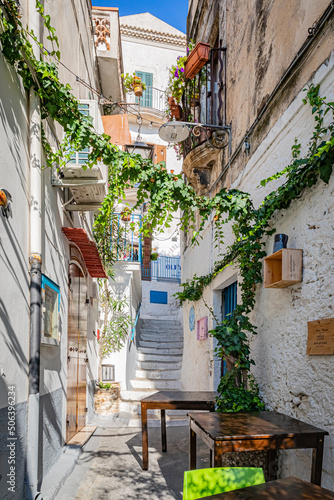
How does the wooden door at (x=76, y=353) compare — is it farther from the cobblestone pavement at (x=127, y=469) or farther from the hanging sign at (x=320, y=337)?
the hanging sign at (x=320, y=337)

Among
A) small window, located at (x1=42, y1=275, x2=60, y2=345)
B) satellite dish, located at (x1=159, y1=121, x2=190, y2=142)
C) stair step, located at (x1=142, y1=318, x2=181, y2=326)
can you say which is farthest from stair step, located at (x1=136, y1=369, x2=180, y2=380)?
satellite dish, located at (x1=159, y1=121, x2=190, y2=142)

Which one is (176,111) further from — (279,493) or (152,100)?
(152,100)

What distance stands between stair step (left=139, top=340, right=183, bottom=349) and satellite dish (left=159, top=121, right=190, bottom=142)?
6.50 meters

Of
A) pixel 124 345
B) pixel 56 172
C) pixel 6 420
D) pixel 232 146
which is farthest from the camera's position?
pixel 124 345

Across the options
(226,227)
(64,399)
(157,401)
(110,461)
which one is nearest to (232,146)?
(226,227)

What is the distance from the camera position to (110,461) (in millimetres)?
4969

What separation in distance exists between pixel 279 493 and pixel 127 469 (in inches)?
129

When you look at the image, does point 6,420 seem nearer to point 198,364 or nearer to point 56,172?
point 56,172

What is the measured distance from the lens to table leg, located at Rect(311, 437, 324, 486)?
2.73 metres

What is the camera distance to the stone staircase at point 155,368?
7.60 m

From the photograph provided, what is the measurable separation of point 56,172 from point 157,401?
2.74 metres

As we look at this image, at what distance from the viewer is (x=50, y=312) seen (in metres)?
4.07

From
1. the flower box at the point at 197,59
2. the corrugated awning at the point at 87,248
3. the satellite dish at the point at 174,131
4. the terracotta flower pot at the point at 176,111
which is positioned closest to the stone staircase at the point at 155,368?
the corrugated awning at the point at 87,248

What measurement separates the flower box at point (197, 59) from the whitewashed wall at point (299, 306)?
219 cm
